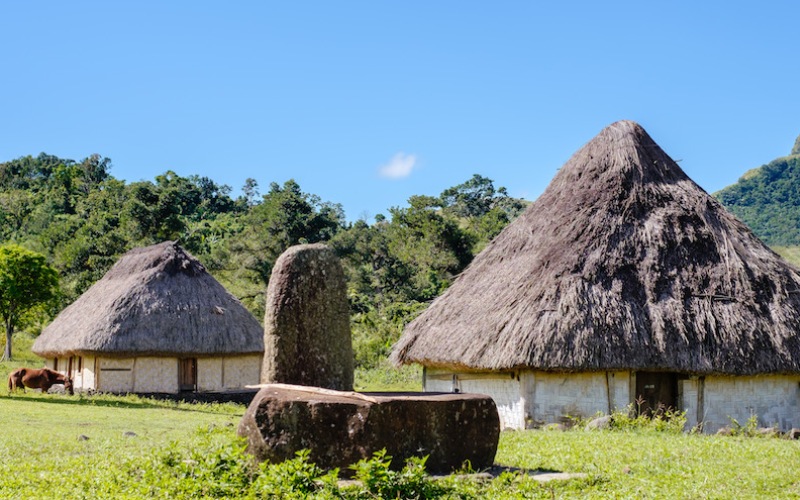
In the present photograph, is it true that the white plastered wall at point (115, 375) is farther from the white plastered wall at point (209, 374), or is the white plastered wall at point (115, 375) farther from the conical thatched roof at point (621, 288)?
the conical thatched roof at point (621, 288)

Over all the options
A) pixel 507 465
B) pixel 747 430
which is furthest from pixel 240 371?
pixel 507 465

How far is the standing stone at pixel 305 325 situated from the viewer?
8.07 metres

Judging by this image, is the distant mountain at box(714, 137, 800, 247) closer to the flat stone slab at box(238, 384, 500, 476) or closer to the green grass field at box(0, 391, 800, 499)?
the green grass field at box(0, 391, 800, 499)

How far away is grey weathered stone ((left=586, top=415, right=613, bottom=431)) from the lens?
12477mm

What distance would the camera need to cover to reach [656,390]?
46.8 feet

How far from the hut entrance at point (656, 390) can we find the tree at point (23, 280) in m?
22.4

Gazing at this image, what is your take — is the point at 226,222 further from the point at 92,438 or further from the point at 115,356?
the point at 92,438

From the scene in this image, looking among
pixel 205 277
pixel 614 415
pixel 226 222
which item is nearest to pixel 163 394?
pixel 205 277

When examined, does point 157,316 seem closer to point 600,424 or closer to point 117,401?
point 117,401

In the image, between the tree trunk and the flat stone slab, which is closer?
the flat stone slab

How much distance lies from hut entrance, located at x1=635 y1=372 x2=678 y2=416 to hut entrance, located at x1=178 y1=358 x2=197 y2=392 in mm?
12758

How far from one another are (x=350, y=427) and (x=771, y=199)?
62.3m

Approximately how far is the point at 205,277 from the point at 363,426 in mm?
17646

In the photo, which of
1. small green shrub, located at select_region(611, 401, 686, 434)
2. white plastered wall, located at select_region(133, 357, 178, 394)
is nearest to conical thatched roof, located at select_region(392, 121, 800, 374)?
small green shrub, located at select_region(611, 401, 686, 434)
